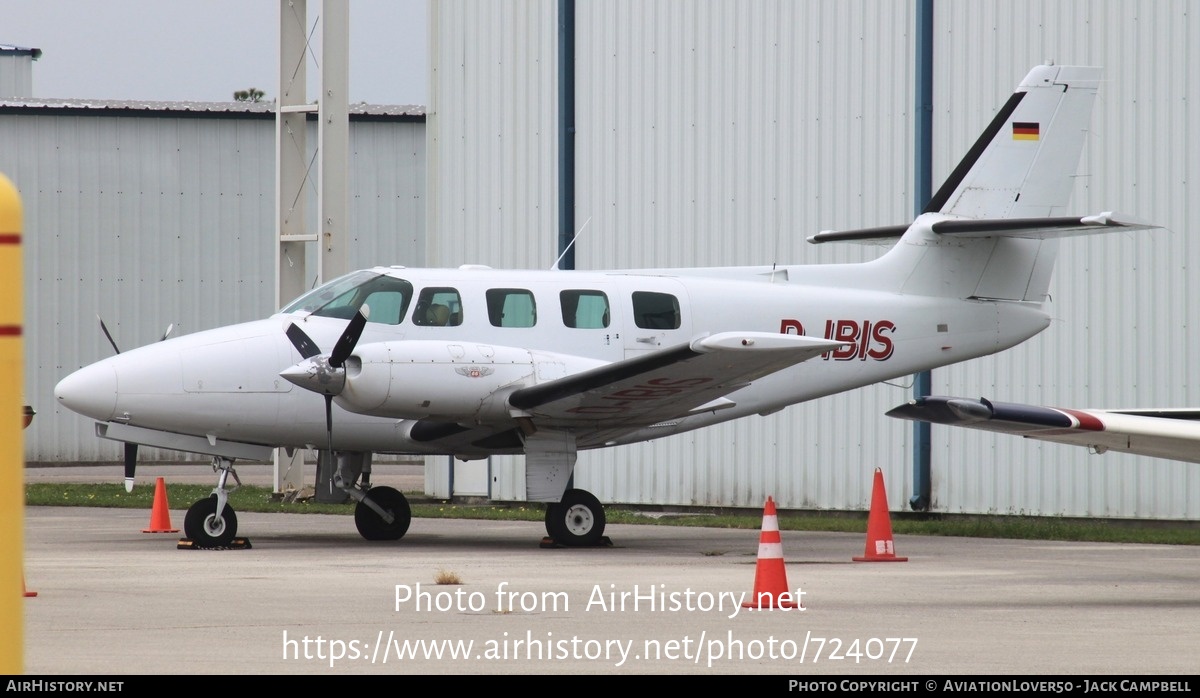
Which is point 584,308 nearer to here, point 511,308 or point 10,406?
point 511,308

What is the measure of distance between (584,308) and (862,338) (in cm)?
302

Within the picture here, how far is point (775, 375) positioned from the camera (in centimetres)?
1582

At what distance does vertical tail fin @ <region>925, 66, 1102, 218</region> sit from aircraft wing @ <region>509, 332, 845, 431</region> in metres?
3.43

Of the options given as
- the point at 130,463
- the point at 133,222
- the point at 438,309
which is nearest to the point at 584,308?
the point at 438,309

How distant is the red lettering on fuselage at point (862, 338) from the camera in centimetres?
1565

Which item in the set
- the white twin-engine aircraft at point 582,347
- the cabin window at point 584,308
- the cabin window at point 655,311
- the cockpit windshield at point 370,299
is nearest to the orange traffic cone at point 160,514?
the white twin-engine aircraft at point 582,347

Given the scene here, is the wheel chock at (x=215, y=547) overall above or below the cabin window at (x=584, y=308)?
below

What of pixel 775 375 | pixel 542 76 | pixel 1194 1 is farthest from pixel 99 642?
pixel 542 76

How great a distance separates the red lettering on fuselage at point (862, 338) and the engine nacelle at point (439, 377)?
3.01m

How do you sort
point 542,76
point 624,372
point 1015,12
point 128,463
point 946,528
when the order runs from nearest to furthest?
point 624,372, point 128,463, point 946,528, point 1015,12, point 542,76

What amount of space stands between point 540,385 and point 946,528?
20.9 ft

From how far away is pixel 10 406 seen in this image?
2.81 m

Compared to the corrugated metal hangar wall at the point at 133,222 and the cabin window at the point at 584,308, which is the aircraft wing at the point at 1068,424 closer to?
the cabin window at the point at 584,308

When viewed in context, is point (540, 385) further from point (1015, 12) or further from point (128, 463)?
point (1015, 12)
